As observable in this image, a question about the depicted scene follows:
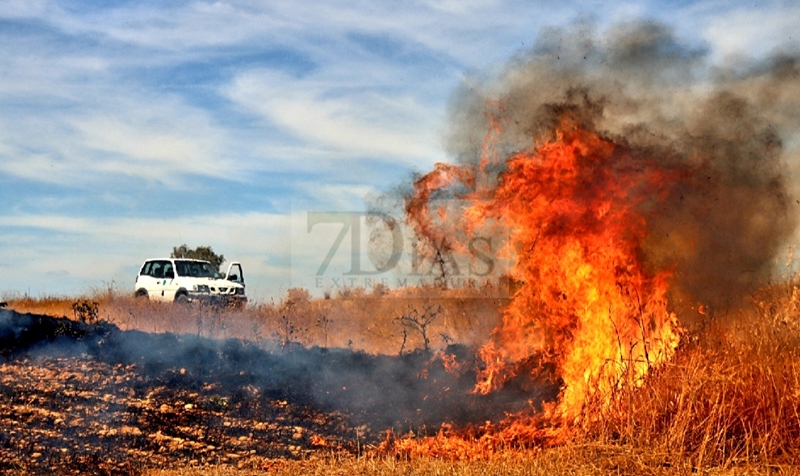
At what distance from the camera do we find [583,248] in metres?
10.2

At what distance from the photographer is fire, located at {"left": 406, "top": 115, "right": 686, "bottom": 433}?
10.0m

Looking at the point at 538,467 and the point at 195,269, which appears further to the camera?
the point at 195,269

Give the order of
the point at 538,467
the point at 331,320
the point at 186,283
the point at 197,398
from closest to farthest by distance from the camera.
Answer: the point at 538,467
the point at 197,398
the point at 331,320
the point at 186,283

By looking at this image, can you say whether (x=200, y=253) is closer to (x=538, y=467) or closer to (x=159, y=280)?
(x=159, y=280)

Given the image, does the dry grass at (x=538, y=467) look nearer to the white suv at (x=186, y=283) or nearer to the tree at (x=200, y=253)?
the white suv at (x=186, y=283)

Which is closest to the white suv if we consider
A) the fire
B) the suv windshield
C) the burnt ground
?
the suv windshield

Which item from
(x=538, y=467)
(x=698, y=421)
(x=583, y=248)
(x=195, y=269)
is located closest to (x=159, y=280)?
(x=195, y=269)

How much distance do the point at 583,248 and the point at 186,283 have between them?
1544 cm

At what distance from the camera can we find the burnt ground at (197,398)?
32.0 feet

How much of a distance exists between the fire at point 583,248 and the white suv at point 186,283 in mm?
12916

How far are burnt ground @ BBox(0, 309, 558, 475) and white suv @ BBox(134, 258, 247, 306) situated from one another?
7341 millimetres

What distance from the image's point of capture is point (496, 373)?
40.3 ft

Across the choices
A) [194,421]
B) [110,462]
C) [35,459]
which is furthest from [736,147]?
[35,459]

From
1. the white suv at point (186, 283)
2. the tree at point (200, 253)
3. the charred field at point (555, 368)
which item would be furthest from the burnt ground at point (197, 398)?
the tree at point (200, 253)
